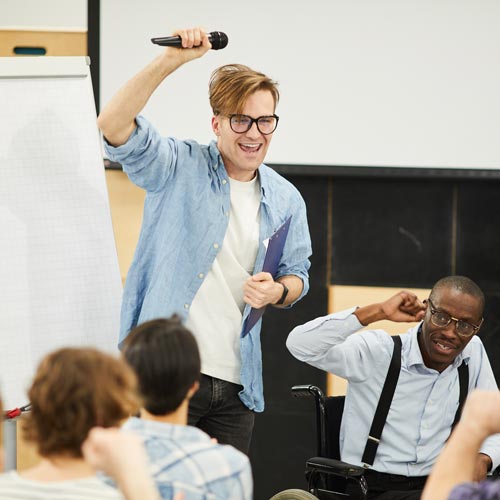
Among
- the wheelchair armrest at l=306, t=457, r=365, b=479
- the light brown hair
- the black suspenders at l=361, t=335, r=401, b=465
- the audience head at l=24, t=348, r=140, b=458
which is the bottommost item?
the wheelchair armrest at l=306, t=457, r=365, b=479

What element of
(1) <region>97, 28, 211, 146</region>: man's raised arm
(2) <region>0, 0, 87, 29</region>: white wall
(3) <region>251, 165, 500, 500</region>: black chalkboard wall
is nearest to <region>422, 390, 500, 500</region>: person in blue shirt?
(1) <region>97, 28, 211, 146</region>: man's raised arm

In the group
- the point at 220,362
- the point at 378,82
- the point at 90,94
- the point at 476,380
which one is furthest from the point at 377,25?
the point at 220,362

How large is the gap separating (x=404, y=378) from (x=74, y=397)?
60.0 inches

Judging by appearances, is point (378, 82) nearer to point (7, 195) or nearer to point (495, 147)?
point (495, 147)

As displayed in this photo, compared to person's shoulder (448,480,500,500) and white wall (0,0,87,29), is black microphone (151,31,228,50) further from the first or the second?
white wall (0,0,87,29)

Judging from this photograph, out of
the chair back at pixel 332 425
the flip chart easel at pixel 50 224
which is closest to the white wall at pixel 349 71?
the flip chart easel at pixel 50 224

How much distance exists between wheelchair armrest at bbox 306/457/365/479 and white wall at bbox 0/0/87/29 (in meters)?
2.11

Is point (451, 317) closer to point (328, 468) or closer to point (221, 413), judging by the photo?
point (328, 468)

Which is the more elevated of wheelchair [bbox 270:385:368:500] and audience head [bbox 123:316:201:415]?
audience head [bbox 123:316:201:415]

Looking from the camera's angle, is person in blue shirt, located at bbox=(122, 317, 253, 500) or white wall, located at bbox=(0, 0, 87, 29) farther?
white wall, located at bbox=(0, 0, 87, 29)

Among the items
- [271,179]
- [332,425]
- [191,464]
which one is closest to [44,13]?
[271,179]

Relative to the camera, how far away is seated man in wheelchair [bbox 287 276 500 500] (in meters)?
2.76

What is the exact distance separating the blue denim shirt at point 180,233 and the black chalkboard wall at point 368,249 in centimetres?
132

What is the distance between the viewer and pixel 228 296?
8.16 feet
